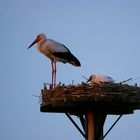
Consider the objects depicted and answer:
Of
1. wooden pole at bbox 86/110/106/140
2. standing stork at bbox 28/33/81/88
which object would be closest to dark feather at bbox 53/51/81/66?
standing stork at bbox 28/33/81/88

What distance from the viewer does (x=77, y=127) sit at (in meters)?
15.3

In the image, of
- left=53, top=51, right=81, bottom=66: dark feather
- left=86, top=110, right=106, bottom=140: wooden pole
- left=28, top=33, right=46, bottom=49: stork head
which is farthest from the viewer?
left=28, top=33, right=46, bottom=49: stork head

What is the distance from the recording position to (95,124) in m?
15.2

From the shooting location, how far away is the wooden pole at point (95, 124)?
49.5ft

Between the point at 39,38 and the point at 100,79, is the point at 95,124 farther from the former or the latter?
the point at 39,38

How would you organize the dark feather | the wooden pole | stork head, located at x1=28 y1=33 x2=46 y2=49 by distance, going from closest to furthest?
1. the wooden pole
2. the dark feather
3. stork head, located at x1=28 y1=33 x2=46 y2=49

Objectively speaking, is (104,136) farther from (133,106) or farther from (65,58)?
(65,58)

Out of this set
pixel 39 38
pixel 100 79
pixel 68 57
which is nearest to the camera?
pixel 100 79

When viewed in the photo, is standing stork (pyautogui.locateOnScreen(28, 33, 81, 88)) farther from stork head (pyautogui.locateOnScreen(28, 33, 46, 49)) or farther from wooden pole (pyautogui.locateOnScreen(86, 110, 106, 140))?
wooden pole (pyautogui.locateOnScreen(86, 110, 106, 140))

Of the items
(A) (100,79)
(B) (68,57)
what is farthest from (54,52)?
(A) (100,79)

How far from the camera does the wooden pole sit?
15102 mm

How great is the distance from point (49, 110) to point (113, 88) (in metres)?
1.91

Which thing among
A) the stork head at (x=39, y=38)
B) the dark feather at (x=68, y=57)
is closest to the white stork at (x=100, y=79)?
the dark feather at (x=68, y=57)

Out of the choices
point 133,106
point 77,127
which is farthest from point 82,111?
point 133,106
